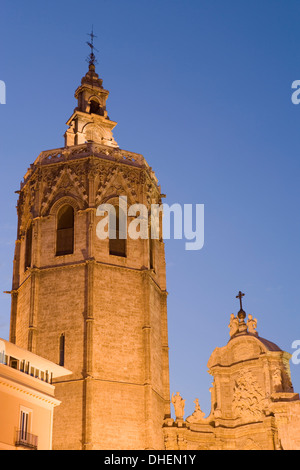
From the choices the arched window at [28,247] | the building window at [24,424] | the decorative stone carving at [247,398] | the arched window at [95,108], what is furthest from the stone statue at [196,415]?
the arched window at [95,108]

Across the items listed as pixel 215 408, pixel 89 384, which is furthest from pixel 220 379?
pixel 89 384

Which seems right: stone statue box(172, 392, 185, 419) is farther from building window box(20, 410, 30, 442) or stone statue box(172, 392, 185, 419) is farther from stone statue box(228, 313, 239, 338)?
building window box(20, 410, 30, 442)

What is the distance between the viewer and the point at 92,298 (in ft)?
128

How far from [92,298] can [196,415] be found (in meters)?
6.76

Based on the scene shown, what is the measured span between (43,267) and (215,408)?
32.9ft

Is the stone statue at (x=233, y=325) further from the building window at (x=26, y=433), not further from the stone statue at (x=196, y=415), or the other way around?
the building window at (x=26, y=433)

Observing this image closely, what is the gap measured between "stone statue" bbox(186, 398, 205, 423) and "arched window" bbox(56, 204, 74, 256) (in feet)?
29.7

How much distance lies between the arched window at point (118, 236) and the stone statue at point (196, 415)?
780 centimetres

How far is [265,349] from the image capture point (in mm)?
37469

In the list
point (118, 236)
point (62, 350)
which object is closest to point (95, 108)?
point (118, 236)

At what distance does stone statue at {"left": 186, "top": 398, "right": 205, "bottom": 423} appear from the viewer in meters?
38.0

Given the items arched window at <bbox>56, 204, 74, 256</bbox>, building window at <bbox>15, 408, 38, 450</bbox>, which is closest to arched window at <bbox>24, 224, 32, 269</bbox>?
arched window at <bbox>56, 204, 74, 256</bbox>
